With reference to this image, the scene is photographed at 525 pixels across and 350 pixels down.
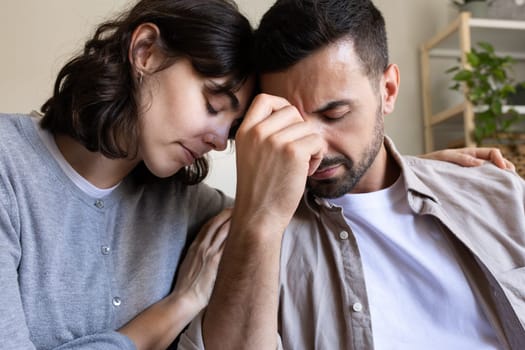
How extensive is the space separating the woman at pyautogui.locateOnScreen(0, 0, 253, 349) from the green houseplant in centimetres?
145

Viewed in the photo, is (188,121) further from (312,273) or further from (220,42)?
(312,273)

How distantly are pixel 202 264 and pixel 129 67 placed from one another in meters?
0.39

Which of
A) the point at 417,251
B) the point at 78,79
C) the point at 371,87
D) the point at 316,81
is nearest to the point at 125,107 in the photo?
the point at 78,79

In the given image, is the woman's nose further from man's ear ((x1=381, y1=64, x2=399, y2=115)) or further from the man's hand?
man's ear ((x1=381, y1=64, x2=399, y2=115))

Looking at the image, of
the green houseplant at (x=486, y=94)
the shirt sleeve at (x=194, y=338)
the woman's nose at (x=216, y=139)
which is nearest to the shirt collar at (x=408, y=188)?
the woman's nose at (x=216, y=139)

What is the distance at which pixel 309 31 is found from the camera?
955mm

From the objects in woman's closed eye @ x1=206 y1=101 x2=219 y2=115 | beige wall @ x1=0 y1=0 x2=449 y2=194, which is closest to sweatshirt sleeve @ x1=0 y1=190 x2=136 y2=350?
woman's closed eye @ x1=206 y1=101 x2=219 y2=115

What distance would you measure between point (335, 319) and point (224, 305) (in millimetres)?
263

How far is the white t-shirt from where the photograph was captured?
0.97 meters

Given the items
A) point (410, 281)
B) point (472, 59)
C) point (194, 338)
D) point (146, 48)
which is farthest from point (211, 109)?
point (472, 59)

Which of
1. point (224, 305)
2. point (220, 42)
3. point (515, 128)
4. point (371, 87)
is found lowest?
point (515, 128)

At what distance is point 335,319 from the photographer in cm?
98

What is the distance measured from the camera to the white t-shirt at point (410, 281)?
97cm

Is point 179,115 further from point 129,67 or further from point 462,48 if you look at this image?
point 462,48
